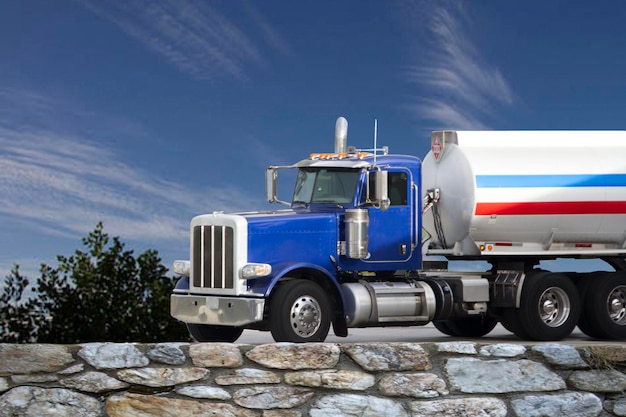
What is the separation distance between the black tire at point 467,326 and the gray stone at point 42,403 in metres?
8.52

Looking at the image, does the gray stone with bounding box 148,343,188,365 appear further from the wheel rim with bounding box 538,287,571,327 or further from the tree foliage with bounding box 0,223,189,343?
the wheel rim with bounding box 538,287,571,327

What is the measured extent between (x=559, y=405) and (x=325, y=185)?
16.9 ft

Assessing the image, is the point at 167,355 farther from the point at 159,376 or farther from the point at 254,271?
the point at 254,271

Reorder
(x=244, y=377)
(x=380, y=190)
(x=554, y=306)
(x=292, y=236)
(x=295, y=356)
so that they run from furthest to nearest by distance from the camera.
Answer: (x=554, y=306) < (x=380, y=190) < (x=292, y=236) < (x=295, y=356) < (x=244, y=377)

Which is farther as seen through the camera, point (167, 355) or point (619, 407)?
point (619, 407)

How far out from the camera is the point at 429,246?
16.0 m

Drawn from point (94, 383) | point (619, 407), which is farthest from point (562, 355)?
point (94, 383)

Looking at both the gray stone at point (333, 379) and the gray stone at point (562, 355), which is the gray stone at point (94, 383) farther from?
the gray stone at point (562, 355)

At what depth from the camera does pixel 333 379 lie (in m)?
9.47

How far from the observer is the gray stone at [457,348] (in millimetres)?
9812

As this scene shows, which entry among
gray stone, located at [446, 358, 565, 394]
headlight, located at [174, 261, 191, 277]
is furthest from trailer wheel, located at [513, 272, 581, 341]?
headlight, located at [174, 261, 191, 277]

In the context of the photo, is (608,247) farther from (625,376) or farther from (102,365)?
(102,365)

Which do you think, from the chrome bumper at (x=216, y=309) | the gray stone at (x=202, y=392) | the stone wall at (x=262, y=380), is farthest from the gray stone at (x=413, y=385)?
the chrome bumper at (x=216, y=309)

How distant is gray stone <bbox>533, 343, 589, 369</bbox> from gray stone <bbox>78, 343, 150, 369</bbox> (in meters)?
3.99
